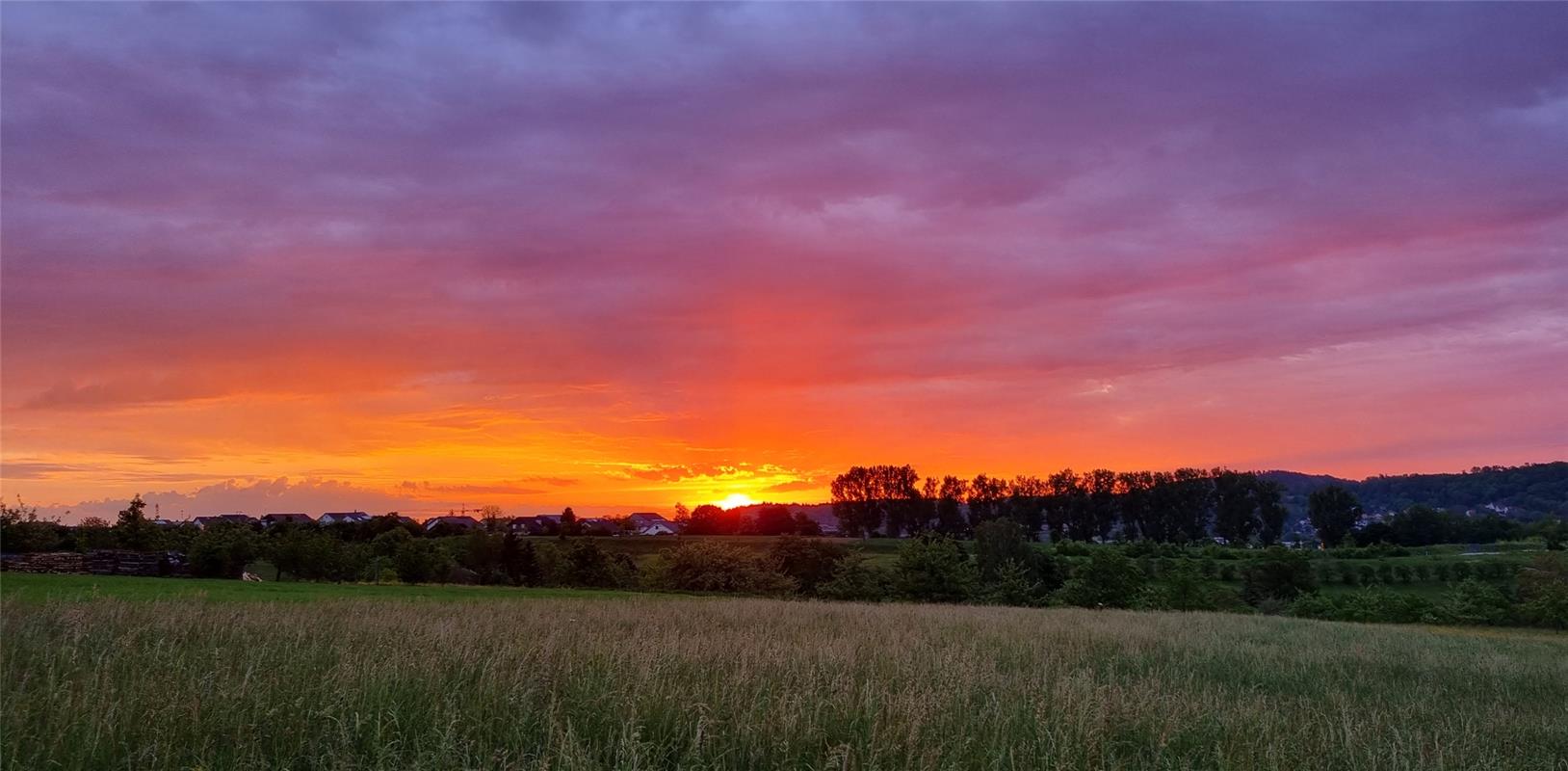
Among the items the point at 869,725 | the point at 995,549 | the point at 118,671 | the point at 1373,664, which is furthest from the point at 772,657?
the point at 995,549

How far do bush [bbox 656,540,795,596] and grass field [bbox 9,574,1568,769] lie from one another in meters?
31.5

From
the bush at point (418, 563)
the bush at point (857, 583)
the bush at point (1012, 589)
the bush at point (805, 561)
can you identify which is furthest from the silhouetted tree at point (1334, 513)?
the bush at point (418, 563)

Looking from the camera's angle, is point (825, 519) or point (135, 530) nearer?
point (135, 530)

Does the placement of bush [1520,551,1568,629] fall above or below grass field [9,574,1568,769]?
below

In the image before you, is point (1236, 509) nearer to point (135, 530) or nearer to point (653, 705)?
point (135, 530)

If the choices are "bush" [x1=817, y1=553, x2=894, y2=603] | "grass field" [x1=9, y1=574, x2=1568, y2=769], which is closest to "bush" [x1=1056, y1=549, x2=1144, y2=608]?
"bush" [x1=817, y1=553, x2=894, y2=603]

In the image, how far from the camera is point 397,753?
18.8ft

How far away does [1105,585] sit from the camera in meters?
50.3

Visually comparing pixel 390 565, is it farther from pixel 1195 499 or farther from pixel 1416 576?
pixel 1195 499

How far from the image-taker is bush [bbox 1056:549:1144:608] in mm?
49719

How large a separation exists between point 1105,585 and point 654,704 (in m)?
47.9

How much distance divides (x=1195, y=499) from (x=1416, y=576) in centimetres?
5225

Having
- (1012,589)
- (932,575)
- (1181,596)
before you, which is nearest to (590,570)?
(932,575)

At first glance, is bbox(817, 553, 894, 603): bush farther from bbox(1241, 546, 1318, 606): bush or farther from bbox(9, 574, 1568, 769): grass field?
bbox(9, 574, 1568, 769): grass field
